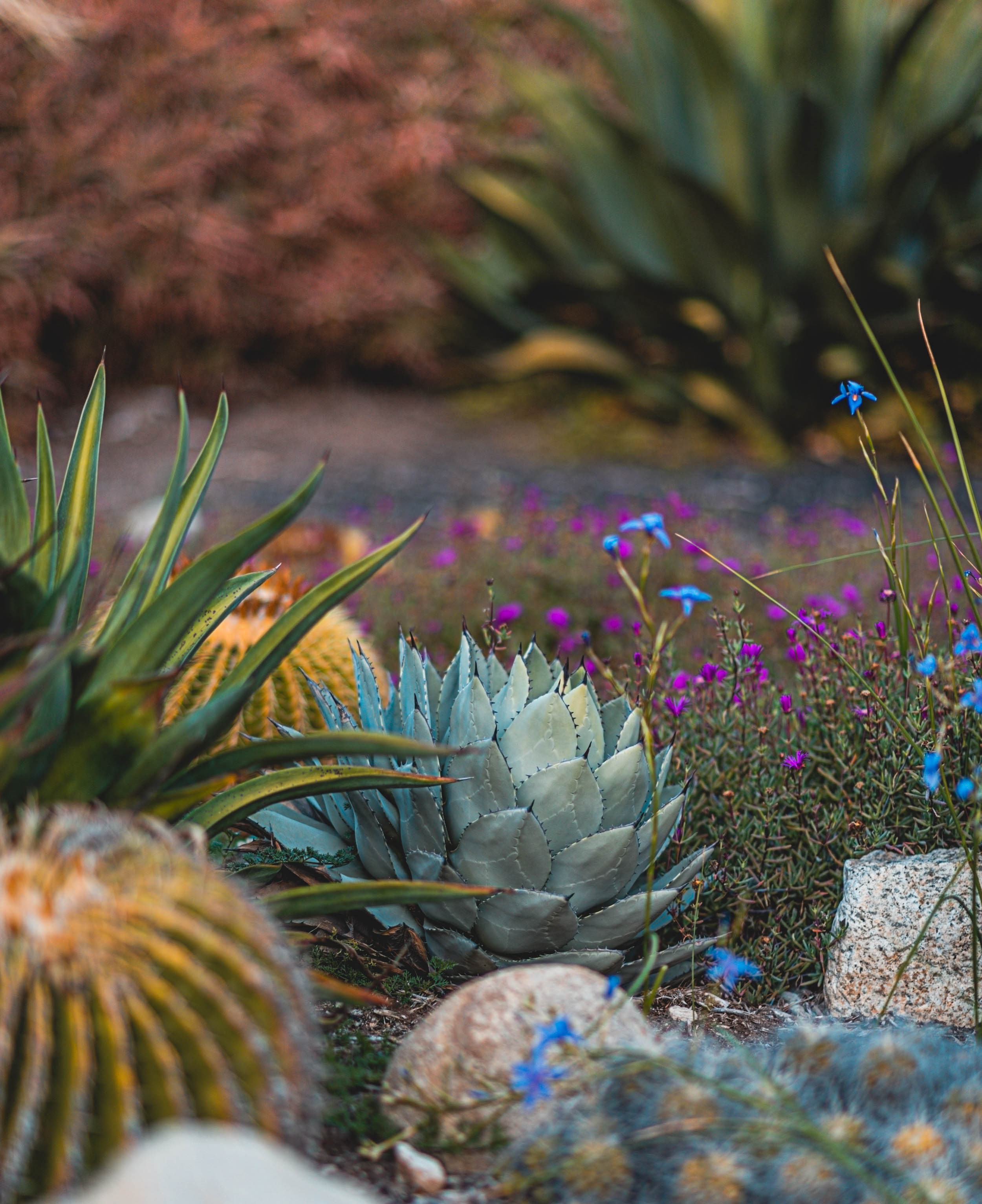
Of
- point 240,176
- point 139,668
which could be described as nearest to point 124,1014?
point 139,668

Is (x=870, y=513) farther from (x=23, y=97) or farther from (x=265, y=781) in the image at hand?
(x=23, y=97)

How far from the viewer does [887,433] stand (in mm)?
7316

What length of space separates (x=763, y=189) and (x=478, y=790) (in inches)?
220

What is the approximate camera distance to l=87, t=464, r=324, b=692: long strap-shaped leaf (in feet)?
5.59

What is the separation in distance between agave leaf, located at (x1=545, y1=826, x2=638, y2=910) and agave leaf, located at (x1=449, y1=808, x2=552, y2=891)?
1.2 inches

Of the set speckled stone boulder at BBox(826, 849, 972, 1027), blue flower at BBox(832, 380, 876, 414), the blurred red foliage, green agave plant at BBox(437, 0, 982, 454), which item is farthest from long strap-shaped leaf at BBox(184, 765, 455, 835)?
the blurred red foliage

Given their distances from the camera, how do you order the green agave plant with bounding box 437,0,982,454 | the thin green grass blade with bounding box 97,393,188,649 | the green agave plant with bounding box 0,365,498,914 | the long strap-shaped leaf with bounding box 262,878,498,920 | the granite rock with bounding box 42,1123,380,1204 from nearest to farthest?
the granite rock with bounding box 42,1123,380,1204
the green agave plant with bounding box 0,365,498,914
the long strap-shaped leaf with bounding box 262,878,498,920
the thin green grass blade with bounding box 97,393,188,649
the green agave plant with bounding box 437,0,982,454

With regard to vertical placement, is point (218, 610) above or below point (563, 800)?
above

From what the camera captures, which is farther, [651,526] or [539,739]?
[539,739]

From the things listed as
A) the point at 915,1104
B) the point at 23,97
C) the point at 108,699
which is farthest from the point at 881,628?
the point at 23,97

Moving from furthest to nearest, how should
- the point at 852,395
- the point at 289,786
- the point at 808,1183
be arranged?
the point at 852,395 → the point at 289,786 → the point at 808,1183

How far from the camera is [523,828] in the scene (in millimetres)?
2016

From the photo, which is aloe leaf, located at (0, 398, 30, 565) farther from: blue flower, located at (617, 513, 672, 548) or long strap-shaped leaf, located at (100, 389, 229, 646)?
blue flower, located at (617, 513, 672, 548)

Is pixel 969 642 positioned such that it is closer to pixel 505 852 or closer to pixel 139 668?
pixel 505 852
